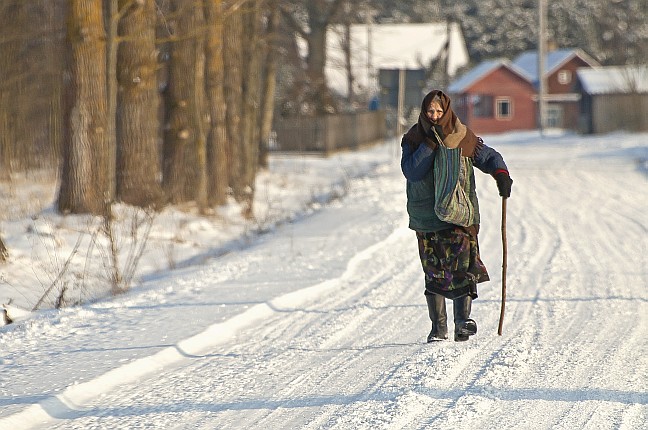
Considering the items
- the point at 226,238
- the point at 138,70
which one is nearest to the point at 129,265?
the point at 226,238

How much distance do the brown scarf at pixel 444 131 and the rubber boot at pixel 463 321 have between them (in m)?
1.07

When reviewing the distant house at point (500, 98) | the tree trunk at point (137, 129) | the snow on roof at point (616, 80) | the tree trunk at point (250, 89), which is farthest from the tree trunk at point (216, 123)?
the distant house at point (500, 98)

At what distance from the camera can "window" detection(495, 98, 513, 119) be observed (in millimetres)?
69250

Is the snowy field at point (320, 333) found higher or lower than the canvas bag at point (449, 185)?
lower

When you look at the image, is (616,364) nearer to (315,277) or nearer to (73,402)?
(73,402)

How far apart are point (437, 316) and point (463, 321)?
24 cm

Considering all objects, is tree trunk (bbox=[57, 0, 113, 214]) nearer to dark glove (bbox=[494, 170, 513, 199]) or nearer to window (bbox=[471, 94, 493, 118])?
dark glove (bbox=[494, 170, 513, 199])

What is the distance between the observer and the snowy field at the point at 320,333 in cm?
598

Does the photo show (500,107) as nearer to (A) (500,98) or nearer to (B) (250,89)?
(A) (500,98)

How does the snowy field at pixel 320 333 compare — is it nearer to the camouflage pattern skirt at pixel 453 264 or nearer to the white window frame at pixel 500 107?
the camouflage pattern skirt at pixel 453 264

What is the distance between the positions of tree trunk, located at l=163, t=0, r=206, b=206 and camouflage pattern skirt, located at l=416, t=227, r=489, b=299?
11.3 metres

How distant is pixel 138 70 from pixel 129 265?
5.52 metres

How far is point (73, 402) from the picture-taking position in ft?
20.6

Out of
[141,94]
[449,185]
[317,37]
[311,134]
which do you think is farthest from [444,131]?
[317,37]
